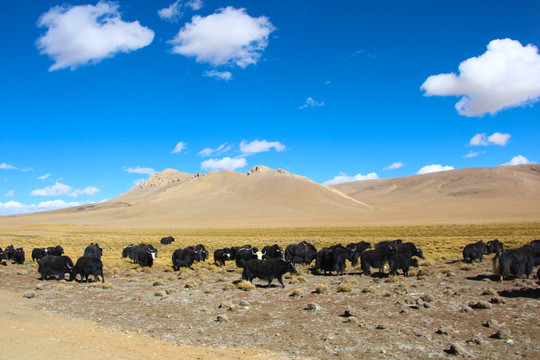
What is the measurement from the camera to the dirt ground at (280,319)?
7.77m

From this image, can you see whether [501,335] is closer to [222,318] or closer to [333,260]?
[222,318]

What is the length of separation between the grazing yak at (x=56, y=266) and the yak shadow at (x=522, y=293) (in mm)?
16367

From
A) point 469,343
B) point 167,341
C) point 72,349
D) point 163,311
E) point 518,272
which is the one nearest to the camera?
point 72,349

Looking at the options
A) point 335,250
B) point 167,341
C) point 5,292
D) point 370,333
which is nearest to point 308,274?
point 335,250

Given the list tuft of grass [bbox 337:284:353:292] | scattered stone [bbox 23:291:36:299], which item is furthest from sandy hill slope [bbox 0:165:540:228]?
scattered stone [bbox 23:291:36:299]

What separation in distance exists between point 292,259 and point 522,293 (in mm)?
10801

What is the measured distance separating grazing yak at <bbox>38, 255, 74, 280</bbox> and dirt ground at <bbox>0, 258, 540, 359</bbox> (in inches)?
30.8

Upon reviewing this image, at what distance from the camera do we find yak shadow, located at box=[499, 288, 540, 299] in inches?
456

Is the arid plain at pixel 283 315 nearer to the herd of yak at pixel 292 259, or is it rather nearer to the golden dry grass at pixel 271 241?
the herd of yak at pixel 292 259

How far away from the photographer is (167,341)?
879cm

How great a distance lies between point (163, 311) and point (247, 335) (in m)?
3.56

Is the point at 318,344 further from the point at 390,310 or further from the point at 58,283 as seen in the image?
the point at 58,283

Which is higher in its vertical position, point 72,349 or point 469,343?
point 72,349

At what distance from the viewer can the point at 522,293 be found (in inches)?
470
